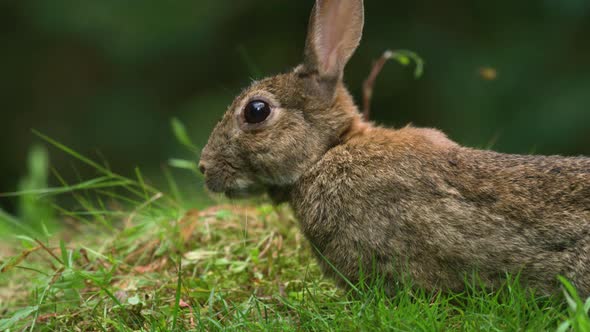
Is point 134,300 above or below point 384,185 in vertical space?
below

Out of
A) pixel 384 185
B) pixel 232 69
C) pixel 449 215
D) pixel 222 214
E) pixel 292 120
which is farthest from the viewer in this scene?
pixel 232 69

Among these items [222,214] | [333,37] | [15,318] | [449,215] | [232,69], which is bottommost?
[15,318]

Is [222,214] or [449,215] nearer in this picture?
[449,215]

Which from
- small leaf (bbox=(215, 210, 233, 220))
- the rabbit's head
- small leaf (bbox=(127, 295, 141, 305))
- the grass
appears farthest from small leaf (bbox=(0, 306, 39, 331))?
small leaf (bbox=(215, 210, 233, 220))

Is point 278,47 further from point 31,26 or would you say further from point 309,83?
point 309,83

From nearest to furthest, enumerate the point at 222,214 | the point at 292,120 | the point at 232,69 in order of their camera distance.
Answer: the point at 292,120
the point at 222,214
the point at 232,69

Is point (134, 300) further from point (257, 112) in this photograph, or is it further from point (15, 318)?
point (257, 112)

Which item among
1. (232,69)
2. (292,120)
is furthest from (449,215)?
(232,69)
